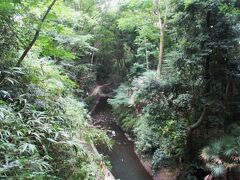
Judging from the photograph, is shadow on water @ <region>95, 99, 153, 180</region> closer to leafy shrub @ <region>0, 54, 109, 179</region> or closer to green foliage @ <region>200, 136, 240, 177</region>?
green foliage @ <region>200, 136, 240, 177</region>

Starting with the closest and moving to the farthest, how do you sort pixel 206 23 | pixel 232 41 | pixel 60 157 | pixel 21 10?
pixel 60 157 → pixel 21 10 → pixel 232 41 → pixel 206 23

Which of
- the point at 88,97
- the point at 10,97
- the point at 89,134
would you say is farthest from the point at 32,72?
the point at 88,97

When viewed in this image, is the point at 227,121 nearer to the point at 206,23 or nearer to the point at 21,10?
the point at 206,23

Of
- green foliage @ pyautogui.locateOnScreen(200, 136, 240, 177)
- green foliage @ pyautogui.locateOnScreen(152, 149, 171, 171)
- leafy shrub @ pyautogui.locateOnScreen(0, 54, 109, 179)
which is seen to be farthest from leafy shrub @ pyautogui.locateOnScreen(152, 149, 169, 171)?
leafy shrub @ pyautogui.locateOnScreen(0, 54, 109, 179)

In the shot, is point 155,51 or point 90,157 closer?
point 90,157

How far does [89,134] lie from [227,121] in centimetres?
447

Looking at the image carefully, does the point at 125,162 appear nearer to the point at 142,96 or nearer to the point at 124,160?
the point at 124,160

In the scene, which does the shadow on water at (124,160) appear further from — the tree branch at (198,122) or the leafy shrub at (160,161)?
the tree branch at (198,122)

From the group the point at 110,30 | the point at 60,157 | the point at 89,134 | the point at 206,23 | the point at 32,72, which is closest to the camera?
the point at 60,157

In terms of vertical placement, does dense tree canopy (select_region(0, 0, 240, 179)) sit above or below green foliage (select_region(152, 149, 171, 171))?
above

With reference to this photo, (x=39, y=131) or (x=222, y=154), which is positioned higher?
(x=39, y=131)

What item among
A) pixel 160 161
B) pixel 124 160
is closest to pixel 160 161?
pixel 160 161

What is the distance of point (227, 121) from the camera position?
773 cm

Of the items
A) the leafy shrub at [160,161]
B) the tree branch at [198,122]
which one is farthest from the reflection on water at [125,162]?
the tree branch at [198,122]
